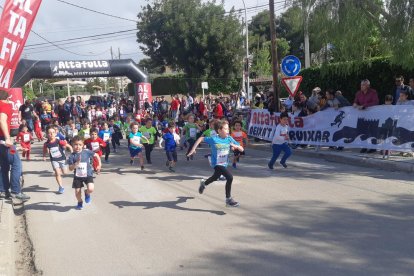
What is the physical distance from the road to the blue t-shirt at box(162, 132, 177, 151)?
A: 5.14ft

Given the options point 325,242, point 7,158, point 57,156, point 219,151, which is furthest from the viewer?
point 57,156

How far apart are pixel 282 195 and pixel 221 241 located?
2.67 metres

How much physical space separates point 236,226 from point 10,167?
4.39 metres

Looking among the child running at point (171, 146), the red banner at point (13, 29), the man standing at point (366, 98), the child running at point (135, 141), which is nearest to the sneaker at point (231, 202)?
the child running at point (171, 146)

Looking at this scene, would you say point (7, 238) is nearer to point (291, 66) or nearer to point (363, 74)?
point (291, 66)

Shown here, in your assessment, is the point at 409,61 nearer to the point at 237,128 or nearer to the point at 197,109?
the point at 237,128

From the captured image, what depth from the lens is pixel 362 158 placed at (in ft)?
36.7

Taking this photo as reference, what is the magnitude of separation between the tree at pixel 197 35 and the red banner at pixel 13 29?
115 ft

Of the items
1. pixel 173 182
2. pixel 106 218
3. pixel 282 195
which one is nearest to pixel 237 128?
pixel 173 182

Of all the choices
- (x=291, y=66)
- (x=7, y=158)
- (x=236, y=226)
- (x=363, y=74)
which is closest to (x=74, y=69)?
(x=291, y=66)

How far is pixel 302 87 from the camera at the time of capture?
21797 millimetres

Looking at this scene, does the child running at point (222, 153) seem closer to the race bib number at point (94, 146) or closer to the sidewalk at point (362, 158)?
the race bib number at point (94, 146)

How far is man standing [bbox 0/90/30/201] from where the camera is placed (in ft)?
25.3

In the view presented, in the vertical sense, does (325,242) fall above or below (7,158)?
below
